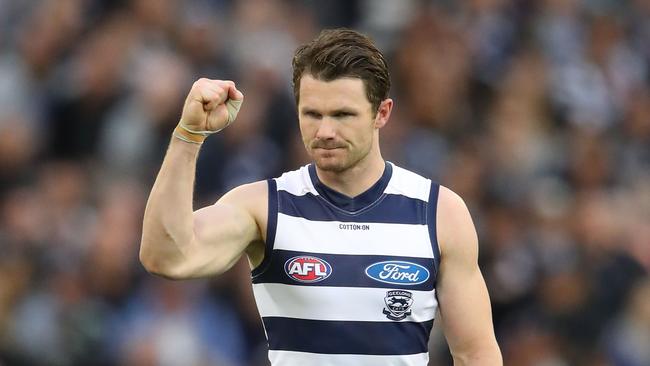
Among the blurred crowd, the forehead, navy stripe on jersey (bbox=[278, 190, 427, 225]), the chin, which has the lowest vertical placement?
the blurred crowd

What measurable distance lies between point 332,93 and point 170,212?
814 mm

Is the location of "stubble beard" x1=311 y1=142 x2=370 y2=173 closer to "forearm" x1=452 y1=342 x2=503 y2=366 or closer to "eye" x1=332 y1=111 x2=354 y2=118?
"eye" x1=332 y1=111 x2=354 y2=118

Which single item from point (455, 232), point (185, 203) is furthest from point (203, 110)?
point (455, 232)

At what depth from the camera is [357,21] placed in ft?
45.1

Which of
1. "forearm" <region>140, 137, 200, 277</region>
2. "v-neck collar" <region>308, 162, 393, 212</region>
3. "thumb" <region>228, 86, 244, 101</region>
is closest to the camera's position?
"forearm" <region>140, 137, 200, 277</region>

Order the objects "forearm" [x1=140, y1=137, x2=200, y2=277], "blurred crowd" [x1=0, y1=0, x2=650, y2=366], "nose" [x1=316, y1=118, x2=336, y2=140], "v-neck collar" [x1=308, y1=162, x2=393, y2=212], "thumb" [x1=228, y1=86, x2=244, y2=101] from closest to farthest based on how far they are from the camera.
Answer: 1. "forearm" [x1=140, y1=137, x2=200, y2=277]
2. "thumb" [x1=228, y1=86, x2=244, y2=101]
3. "nose" [x1=316, y1=118, x2=336, y2=140]
4. "v-neck collar" [x1=308, y1=162, x2=393, y2=212]
5. "blurred crowd" [x1=0, y1=0, x2=650, y2=366]

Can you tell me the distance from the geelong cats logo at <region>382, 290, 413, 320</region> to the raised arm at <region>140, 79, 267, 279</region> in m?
0.70

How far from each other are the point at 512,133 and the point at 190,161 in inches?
289

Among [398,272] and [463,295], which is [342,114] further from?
[463,295]

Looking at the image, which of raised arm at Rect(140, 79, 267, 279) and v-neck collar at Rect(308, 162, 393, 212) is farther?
v-neck collar at Rect(308, 162, 393, 212)

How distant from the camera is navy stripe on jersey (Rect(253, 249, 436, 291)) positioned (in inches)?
225

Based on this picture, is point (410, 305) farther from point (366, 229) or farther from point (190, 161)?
point (190, 161)

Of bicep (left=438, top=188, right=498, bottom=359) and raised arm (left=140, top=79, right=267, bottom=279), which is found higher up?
raised arm (left=140, top=79, right=267, bottom=279)

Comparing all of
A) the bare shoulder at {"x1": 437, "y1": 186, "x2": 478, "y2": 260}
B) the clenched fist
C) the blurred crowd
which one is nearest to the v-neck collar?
the bare shoulder at {"x1": 437, "y1": 186, "x2": 478, "y2": 260}
